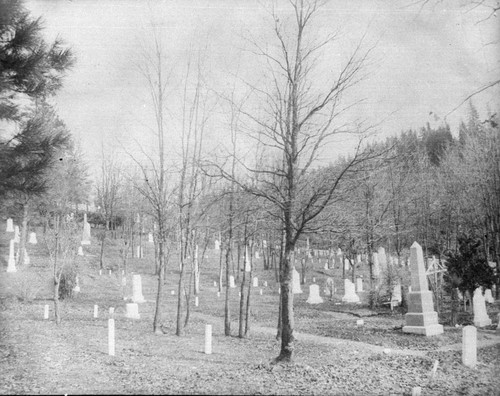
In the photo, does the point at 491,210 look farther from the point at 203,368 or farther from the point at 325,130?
the point at 203,368

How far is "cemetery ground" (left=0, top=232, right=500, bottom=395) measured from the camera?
7.23 metres

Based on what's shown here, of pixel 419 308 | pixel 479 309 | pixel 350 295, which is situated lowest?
pixel 350 295

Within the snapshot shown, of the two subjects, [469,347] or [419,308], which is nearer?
[469,347]

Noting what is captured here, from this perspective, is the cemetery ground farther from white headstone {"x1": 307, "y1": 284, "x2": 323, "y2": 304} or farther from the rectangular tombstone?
white headstone {"x1": 307, "y1": 284, "x2": 323, "y2": 304}

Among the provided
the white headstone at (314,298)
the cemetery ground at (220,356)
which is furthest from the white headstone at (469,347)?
the white headstone at (314,298)

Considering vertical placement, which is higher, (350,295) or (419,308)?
(419,308)

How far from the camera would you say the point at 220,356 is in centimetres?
1038

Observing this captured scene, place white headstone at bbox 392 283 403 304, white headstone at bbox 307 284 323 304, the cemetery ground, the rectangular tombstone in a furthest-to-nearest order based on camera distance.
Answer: white headstone at bbox 307 284 323 304
white headstone at bbox 392 283 403 304
the rectangular tombstone
the cemetery ground

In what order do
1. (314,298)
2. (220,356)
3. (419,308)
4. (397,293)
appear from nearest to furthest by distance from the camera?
1. (220,356)
2. (419,308)
3. (397,293)
4. (314,298)

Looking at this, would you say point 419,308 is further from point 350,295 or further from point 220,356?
point 350,295

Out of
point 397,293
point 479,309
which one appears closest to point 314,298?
point 397,293

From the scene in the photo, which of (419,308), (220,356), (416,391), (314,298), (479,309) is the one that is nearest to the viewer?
(416,391)

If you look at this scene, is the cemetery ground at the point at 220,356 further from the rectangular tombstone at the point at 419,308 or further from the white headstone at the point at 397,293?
the white headstone at the point at 397,293

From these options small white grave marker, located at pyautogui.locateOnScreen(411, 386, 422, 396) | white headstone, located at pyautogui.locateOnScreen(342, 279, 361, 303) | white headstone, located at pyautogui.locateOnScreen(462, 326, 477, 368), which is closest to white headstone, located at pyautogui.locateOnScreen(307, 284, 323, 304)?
white headstone, located at pyautogui.locateOnScreen(342, 279, 361, 303)
